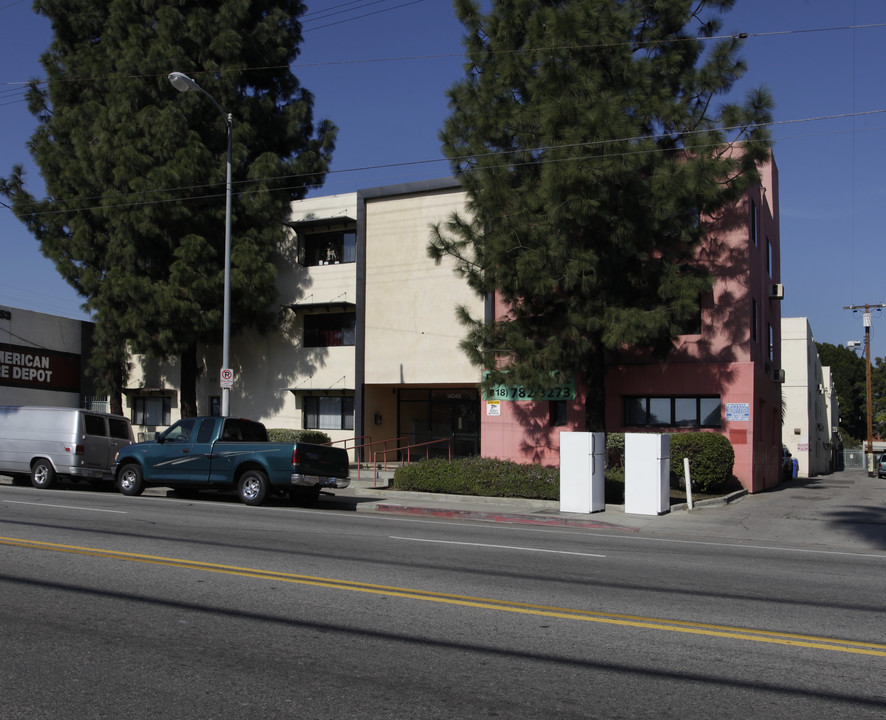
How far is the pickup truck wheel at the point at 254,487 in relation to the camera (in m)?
17.1

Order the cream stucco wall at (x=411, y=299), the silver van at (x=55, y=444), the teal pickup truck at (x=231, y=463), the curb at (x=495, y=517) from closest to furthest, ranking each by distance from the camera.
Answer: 1. the curb at (x=495, y=517)
2. the teal pickup truck at (x=231, y=463)
3. the silver van at (x=55, y=444)
4. the cream stucco wall at (x=411, y=299)

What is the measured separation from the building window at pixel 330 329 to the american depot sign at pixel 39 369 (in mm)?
12613

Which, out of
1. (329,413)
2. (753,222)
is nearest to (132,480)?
(329,413)

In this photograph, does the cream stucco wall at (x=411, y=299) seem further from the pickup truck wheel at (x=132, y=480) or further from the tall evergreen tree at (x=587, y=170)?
the pickup truck wheel at (x=132, y=480)

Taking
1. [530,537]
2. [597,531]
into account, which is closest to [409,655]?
[530,537]

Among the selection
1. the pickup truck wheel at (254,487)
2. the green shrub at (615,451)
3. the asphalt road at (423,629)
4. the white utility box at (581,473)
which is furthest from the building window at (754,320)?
the pickup truck wheel at (254,487)

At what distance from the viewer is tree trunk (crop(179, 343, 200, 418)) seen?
98.2 ft

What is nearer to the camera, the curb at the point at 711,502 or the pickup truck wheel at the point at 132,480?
the curb at the point at 711,502

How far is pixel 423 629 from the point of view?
645 cm

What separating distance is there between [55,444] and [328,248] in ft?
40.1

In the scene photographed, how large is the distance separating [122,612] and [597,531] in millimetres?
9473

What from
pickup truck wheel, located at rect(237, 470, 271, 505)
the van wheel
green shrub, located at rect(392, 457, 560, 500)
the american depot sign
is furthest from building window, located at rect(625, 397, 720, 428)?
the american depot sign

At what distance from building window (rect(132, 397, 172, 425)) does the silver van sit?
11.5 meters

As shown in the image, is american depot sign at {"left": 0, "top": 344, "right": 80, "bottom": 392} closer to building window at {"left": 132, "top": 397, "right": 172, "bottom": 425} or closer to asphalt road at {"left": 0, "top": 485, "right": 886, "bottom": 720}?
building window at {"left": 132, "top": 397, "right": 172, "bottom": 425}
